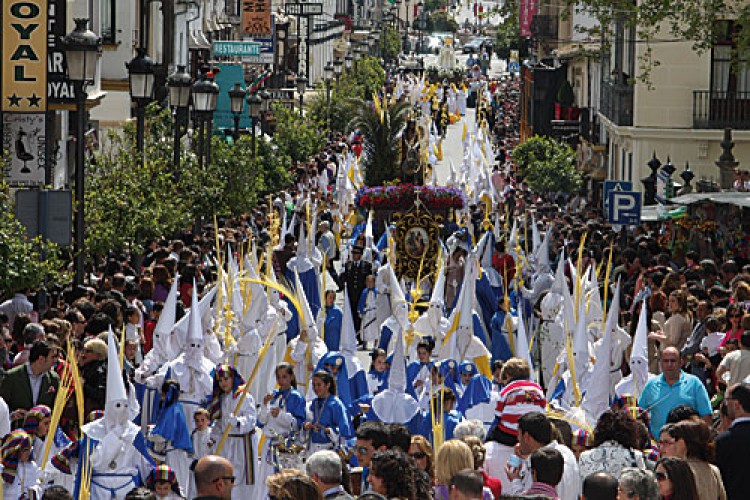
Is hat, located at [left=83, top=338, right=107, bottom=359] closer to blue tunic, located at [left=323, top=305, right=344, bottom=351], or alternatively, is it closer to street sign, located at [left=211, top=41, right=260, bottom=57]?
blue tunic, located at [left=323, top=305, right=344, bottom=351]

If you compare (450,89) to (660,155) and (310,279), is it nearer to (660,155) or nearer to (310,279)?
(660,155)

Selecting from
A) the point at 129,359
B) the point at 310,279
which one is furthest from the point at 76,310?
the point at 310,279

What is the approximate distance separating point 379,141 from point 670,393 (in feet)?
84.0

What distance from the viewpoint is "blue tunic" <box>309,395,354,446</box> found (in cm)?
1252

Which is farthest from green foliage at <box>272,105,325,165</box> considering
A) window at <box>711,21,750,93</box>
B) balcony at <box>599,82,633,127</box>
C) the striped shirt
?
the striped shirt

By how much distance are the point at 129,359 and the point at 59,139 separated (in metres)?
14.8

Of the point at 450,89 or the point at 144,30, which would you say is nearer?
the point at 144,30

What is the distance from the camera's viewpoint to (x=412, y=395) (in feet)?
45.0

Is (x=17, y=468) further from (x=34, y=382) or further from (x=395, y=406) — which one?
(x=395, y=406)

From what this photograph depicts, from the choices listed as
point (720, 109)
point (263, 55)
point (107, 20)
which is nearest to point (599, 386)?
point (107, 20)

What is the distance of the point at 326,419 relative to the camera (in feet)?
41.1

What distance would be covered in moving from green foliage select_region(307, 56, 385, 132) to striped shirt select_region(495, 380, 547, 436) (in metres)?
37.7

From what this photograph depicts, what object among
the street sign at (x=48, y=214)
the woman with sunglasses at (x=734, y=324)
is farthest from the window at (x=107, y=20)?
the woman with sunglasses at (x=734, y=324)

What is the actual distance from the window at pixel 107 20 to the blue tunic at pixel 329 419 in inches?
886
